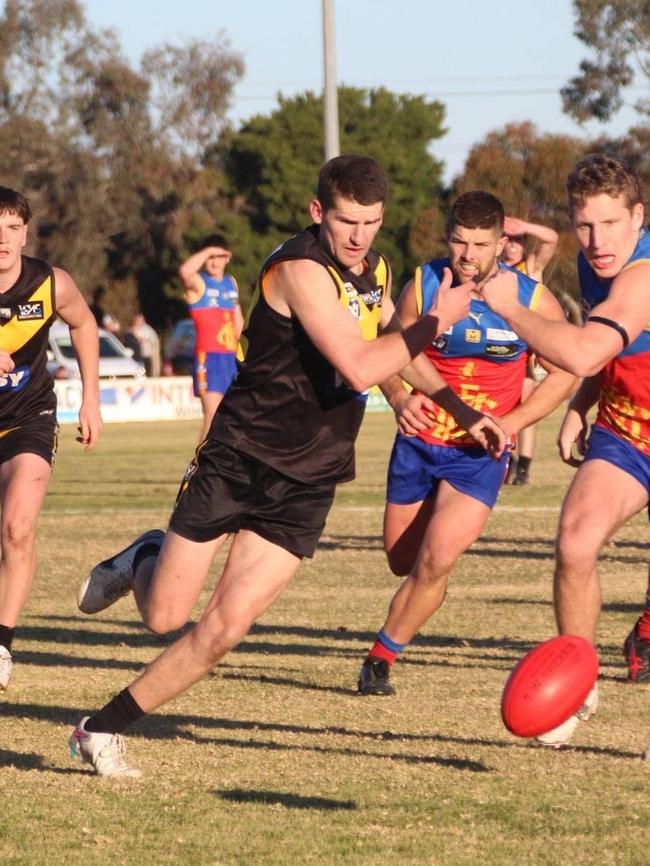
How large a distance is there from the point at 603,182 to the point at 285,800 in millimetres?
2450

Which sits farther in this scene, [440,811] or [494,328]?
[494,328]

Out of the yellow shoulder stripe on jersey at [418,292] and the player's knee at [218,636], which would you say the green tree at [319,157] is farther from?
the player's knee at [218,636]

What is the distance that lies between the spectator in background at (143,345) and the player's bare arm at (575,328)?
3916cm

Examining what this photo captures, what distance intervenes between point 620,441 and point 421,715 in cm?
144

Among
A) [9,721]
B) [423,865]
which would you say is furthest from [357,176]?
[9,721]

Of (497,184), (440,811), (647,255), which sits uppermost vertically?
(647,255)

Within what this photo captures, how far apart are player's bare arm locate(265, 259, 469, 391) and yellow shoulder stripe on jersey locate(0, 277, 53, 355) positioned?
269 cm

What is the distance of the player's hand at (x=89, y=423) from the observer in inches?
327

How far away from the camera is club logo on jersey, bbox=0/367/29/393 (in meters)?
8.26

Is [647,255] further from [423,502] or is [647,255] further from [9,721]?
[9,721]

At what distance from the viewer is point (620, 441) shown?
6.86 metres

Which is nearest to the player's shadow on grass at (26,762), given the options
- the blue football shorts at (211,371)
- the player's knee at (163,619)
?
the player's knee at (163,619)

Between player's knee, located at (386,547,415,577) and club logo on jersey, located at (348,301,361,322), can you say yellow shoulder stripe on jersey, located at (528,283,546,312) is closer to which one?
player's knee, located at (386,547,415,577)

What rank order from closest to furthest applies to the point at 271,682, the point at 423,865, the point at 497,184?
1. the point at 423,865
2. the point at 271,682
3. the point at 497,184
